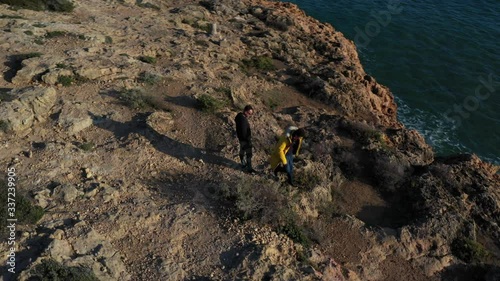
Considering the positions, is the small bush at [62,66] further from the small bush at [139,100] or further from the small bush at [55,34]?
the small bush at [55,34]

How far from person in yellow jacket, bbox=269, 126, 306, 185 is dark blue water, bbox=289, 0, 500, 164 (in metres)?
15.1

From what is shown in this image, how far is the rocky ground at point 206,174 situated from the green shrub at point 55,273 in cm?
26

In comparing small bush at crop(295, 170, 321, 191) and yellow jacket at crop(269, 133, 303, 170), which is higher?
yellow jacket at crop(269, 133, 303, 170)

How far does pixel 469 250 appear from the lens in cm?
1338

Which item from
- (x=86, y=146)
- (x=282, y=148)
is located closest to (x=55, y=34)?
(x=86, y=146)

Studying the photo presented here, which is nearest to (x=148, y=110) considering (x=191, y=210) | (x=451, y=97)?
(x=191, y=210)

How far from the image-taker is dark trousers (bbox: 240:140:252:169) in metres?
13.4

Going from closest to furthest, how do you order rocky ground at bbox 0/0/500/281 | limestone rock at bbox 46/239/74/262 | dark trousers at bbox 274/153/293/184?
1. limestone rock at bbox 46/239/74/262
2. rocky ground at bbox 0/0/500/281
3. dark trousers at bbox 274/153/293/184

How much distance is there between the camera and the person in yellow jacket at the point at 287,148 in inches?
496

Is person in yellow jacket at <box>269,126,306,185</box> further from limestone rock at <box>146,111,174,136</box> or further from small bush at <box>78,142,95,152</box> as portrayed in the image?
→ small bush at <box>78,142,95,152</box>

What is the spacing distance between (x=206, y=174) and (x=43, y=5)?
677 inches

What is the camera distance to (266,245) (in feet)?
36.9

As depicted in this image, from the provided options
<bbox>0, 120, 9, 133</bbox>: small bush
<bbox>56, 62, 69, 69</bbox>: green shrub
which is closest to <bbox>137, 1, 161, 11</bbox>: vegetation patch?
<bbox>56, 62, 69, 69</bbox>: green shrub

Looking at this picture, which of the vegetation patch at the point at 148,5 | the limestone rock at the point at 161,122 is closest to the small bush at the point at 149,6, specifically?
the vegetation patch at the point at 148,5
